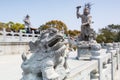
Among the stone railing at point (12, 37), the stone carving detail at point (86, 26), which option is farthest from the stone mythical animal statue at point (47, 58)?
the stone railing at point (12, 37)

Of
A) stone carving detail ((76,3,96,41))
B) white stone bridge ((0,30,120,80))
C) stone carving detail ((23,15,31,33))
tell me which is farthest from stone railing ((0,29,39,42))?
stone carving detail ((76,3,96,41))

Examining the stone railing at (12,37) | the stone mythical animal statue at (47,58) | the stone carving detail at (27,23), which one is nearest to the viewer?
the stone mythical animal statue at (47,58)

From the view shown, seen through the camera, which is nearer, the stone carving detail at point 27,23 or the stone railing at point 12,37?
the stone railing at point 12,37

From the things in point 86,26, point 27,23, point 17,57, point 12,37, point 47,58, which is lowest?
point 17,57

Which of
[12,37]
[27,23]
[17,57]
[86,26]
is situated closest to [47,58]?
[86,26]

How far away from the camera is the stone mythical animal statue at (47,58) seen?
2286mm

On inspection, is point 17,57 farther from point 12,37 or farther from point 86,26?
point 86,26

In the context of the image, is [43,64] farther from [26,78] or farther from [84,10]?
[84,10]

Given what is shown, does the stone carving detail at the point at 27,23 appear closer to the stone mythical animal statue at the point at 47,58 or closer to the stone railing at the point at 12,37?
the stone railing at the point at 12,37

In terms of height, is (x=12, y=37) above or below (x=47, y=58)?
above

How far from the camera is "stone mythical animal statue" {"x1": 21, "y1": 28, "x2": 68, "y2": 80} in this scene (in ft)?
7.50

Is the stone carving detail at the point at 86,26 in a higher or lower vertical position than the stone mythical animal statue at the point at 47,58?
higher

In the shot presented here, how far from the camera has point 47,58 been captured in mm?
2334

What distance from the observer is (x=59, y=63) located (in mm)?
2441
